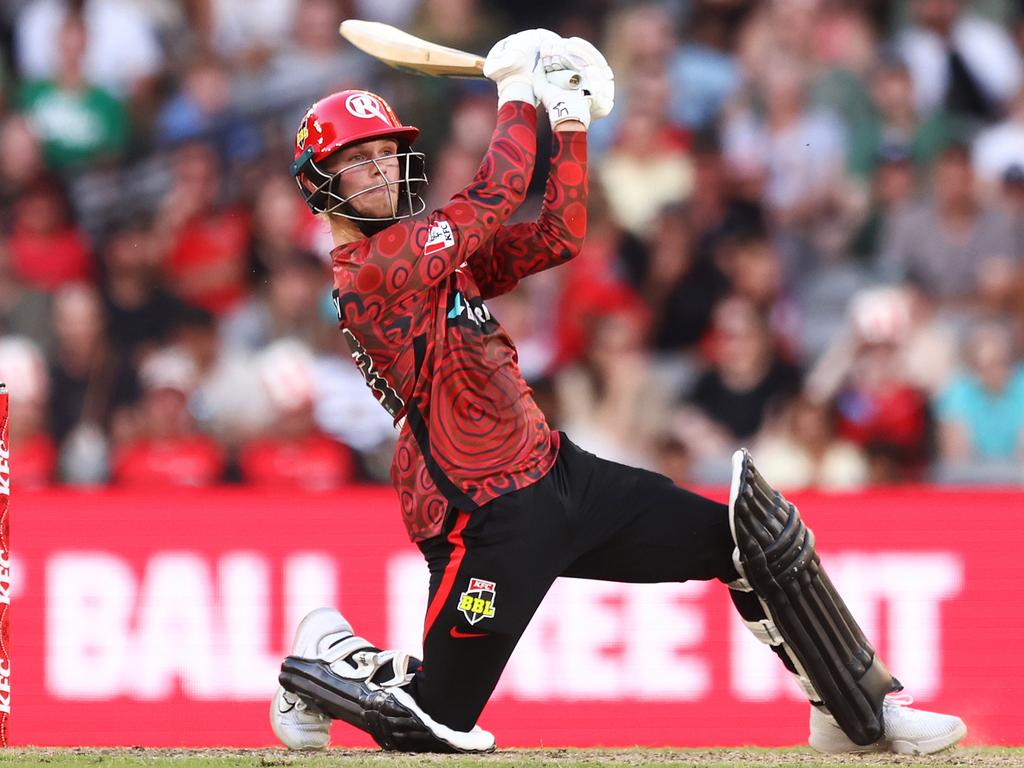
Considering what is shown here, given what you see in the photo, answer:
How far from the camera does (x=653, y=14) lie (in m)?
9.74

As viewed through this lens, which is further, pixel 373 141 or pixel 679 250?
pixel 679 250

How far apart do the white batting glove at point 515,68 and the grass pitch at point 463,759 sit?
1.76 meters

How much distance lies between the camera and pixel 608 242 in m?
9.00

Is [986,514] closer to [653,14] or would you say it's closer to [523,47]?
[523,47]

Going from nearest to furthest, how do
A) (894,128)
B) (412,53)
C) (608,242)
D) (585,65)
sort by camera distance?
1. (585,65)
2. (412,53)
3. (608,242)
4. (894,128)

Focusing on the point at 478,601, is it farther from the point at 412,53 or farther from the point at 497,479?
the point at 412,53

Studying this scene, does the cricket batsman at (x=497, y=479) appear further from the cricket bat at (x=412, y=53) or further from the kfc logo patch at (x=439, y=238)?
the cricket bat at (x=412, y=53)

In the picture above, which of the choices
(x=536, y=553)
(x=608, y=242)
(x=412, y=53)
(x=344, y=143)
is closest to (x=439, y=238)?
(x=344, y=143)

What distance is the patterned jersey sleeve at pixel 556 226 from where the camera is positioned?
463 centimetres

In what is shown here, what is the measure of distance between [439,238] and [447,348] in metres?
0.31

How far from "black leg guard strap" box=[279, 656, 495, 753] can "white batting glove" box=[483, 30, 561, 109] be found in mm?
1648

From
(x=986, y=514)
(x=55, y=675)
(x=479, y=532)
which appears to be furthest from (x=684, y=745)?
(x=55, y=675)

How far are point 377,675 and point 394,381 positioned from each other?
0.87m

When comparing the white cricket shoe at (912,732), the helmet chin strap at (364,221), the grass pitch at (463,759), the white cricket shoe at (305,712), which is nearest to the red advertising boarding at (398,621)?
the grass pitch at (463,759)
